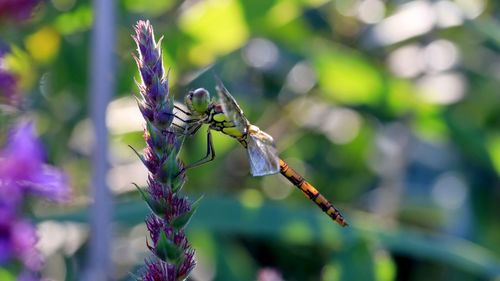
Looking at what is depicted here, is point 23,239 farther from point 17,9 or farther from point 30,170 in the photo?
point 17,9

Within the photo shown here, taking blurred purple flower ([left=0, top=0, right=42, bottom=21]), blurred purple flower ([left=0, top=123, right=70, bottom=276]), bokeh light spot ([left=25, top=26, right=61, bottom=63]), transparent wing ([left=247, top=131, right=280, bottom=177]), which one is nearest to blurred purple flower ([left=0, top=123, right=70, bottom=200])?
blurred purple flower ([left=0, top=123, right=70, bottom=276])

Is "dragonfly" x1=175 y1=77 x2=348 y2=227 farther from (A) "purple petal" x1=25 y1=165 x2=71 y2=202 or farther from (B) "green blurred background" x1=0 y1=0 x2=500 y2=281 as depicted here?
(B) "green blurred background" x1=0 y1=0 x2=500 y2=281

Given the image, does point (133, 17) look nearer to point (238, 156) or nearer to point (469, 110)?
point (238, 156)

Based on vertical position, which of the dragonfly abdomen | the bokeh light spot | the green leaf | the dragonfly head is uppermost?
the bokeh light spot

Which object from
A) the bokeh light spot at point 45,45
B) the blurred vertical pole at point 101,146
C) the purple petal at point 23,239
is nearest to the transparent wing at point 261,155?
the purple petal at point 23,239

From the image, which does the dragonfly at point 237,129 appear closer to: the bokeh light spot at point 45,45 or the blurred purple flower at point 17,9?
the blurred purple flower at point 17,9

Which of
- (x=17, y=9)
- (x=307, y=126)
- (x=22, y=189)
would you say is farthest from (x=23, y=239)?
(x=307, y=126)

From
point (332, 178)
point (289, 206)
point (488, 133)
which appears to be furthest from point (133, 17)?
point (488, 133)

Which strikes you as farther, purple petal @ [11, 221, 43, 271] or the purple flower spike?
purple petal @ [11, 221, 43, 271]
